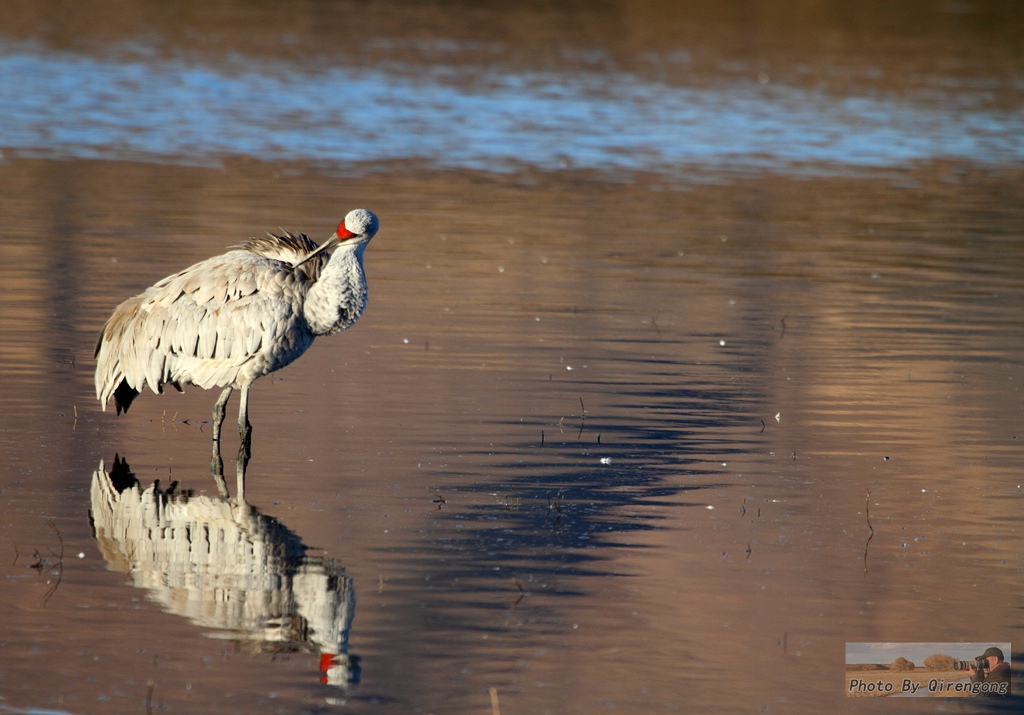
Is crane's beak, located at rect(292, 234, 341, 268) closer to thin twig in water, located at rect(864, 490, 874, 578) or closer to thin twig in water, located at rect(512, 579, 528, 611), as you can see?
thin twig in water, located at rect(512, 579, 528, 611)

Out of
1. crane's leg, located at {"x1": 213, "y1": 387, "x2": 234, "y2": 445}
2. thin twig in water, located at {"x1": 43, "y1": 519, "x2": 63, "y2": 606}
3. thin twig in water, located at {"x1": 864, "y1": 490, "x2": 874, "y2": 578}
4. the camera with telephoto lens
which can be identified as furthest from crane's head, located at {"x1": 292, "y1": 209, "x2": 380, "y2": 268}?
the camera with telephoto lens

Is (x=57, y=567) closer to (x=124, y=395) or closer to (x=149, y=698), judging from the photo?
(x=149, y=698)

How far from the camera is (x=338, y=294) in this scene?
10523mm

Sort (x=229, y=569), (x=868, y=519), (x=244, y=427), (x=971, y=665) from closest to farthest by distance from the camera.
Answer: (x=971, y=665)
(x=229, y=569)
(x=868, y=519)
(x=244, y=427)

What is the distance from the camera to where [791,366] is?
13.9 metres

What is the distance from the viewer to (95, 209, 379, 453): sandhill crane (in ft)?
34.7

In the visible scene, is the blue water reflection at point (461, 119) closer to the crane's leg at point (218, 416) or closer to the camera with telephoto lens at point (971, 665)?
the crane's leg at point (218, 416)

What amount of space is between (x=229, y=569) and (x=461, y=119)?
89.4ft

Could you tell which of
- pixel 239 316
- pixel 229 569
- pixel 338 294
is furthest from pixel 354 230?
pixel 229 569

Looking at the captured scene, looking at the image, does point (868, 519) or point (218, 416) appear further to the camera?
point (218, 416)

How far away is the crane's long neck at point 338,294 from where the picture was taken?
34.6 ft

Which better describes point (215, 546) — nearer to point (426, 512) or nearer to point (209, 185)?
point (426, 512)

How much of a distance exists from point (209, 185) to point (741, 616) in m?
17.8

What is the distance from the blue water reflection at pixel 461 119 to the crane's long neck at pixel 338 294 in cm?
1649
